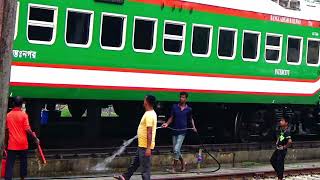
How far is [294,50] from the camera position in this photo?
698 inches

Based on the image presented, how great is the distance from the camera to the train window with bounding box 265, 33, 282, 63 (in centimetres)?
1690

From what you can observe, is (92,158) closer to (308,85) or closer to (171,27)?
(171,27)

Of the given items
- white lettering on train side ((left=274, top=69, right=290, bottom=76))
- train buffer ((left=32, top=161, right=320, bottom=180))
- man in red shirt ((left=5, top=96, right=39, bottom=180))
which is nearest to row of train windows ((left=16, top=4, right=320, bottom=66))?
white lettering on train side ((left=274, top=69, right=290, bottom=76))

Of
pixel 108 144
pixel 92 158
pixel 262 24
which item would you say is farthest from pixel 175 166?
pixel 262 24

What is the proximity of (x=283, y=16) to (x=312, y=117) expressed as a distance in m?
3.74

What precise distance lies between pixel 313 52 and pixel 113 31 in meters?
7.35

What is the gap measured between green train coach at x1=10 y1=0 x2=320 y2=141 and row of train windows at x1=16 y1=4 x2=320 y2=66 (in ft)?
0.07

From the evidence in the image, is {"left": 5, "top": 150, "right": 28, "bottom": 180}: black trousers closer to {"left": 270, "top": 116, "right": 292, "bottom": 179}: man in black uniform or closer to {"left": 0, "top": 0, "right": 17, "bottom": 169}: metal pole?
{"left": 0, "top": 0, "right": 17, "bottom": 169}: metal pole

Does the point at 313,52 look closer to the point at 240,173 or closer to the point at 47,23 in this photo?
the point at 240,173

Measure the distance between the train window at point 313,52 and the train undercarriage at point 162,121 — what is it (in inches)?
55.0

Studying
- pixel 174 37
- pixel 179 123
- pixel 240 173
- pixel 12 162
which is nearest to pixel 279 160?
pixel 240 173

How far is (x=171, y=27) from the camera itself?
48.0 ft

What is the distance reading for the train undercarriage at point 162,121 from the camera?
1484 centimetres

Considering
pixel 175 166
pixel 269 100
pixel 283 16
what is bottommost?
pixel 175 166
